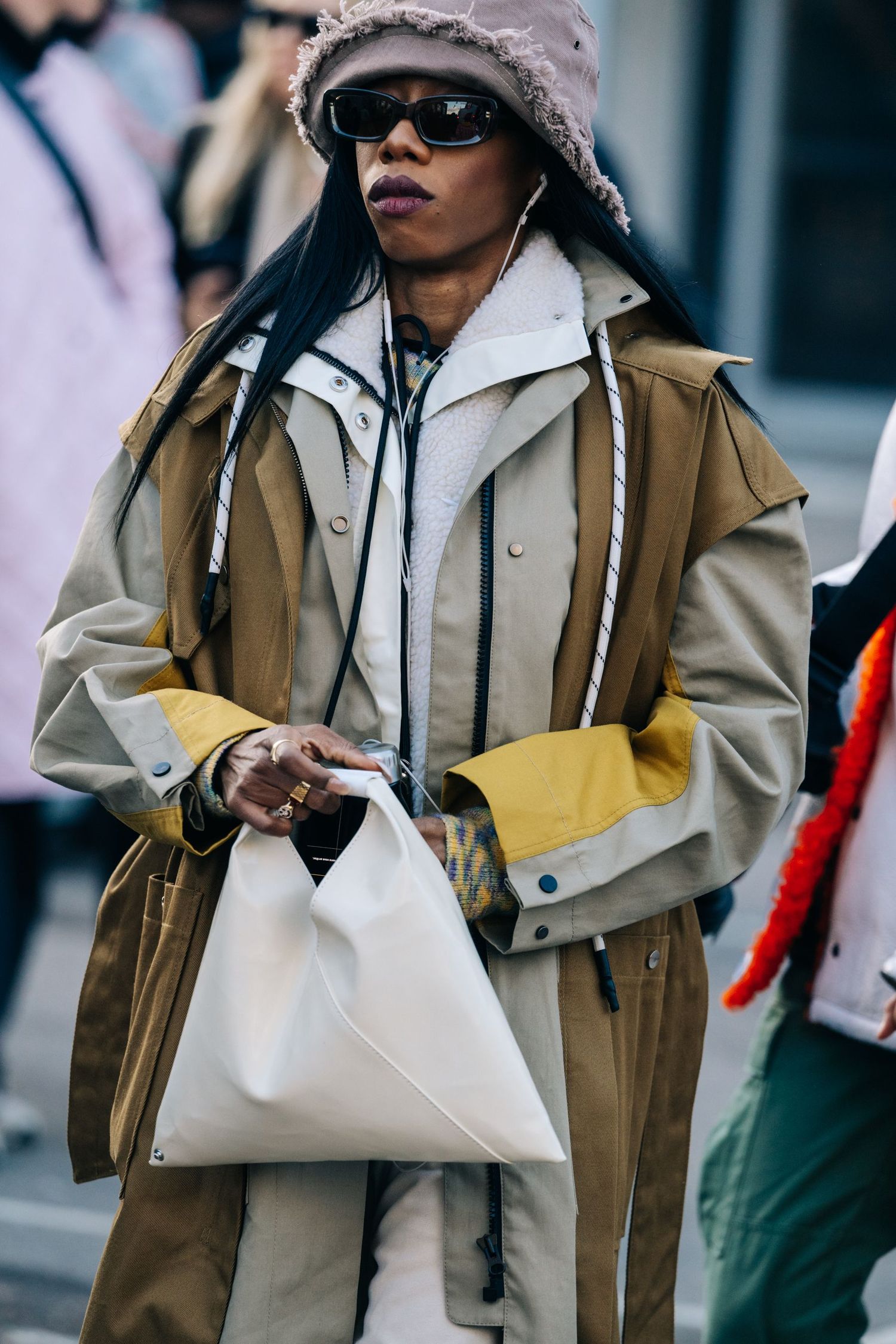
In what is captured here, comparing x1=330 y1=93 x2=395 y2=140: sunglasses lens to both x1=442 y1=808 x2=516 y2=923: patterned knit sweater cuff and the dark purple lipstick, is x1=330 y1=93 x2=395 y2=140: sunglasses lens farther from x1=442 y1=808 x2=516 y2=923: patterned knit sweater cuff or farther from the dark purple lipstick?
x1=442 y1=808 x2=516 y2=923: patterned knit sweater cuff

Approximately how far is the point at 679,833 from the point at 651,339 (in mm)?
678

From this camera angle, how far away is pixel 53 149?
16.0ft

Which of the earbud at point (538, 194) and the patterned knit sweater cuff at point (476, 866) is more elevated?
the earbud at point (538, 194)

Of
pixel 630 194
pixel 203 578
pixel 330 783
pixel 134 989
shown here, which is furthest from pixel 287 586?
pixel 630 194

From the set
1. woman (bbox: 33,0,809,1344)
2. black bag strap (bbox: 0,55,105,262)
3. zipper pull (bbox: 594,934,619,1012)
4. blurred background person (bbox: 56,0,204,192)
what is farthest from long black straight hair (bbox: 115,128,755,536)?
blurred background person (bbox: 56,0,204,192)

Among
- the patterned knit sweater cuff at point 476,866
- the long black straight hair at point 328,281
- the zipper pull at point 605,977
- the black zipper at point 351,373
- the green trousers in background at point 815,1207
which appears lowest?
the green trousers in background at point 815,1207

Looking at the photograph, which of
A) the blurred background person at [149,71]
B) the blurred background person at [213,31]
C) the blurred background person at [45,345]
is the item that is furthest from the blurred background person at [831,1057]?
the blurred background person at [213,31]

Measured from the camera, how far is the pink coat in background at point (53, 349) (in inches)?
180

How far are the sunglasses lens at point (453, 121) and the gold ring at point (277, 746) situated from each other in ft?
2.62

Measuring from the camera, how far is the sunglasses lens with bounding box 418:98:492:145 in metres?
2.23

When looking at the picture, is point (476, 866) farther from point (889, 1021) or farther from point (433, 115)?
point (433, 115)

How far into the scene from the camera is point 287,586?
2.24m

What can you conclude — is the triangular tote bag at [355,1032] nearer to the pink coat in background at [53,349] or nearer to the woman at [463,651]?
the woman at [463,651]

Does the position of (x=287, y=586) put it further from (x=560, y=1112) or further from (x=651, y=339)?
(x=560, y=1112)
